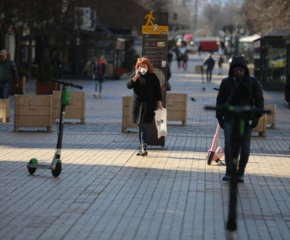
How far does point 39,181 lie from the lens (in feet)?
41.0

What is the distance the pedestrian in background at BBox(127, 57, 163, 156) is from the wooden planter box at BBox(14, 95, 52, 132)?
16.6 feet

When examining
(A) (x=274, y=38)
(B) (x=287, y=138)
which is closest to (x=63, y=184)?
(B) (x=287, y=138)

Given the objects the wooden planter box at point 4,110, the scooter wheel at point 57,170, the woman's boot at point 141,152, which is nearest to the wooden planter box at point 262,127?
A: the woman's boot at point 141,152

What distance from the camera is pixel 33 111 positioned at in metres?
20.9

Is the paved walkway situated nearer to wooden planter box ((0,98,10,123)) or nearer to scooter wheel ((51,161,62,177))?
scooter wheel ((51,161,62,177))

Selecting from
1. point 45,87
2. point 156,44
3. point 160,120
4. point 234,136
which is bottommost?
point 45,87

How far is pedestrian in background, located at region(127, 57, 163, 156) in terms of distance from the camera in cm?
1590

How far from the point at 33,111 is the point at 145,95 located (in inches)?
216

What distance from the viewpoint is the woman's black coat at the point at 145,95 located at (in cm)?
1592

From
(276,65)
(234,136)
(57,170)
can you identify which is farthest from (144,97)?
(276,65)

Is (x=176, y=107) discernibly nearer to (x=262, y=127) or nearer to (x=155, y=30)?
(x=262, y=127)

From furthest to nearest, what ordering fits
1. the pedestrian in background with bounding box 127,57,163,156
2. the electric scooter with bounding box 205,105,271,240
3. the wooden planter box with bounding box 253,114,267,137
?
the wooden planter box with bounding box 253,114,267,137 < the pedestrian in background with bounding box 127,57,163,156 < the electric scooter with bounding box 205,105,271,240

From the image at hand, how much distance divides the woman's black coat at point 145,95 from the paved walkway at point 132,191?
0.70 m

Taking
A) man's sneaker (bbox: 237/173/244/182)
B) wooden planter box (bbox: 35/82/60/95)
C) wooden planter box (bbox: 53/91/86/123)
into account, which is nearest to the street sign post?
man's sneaker (bbox: 237/173/244/182)
